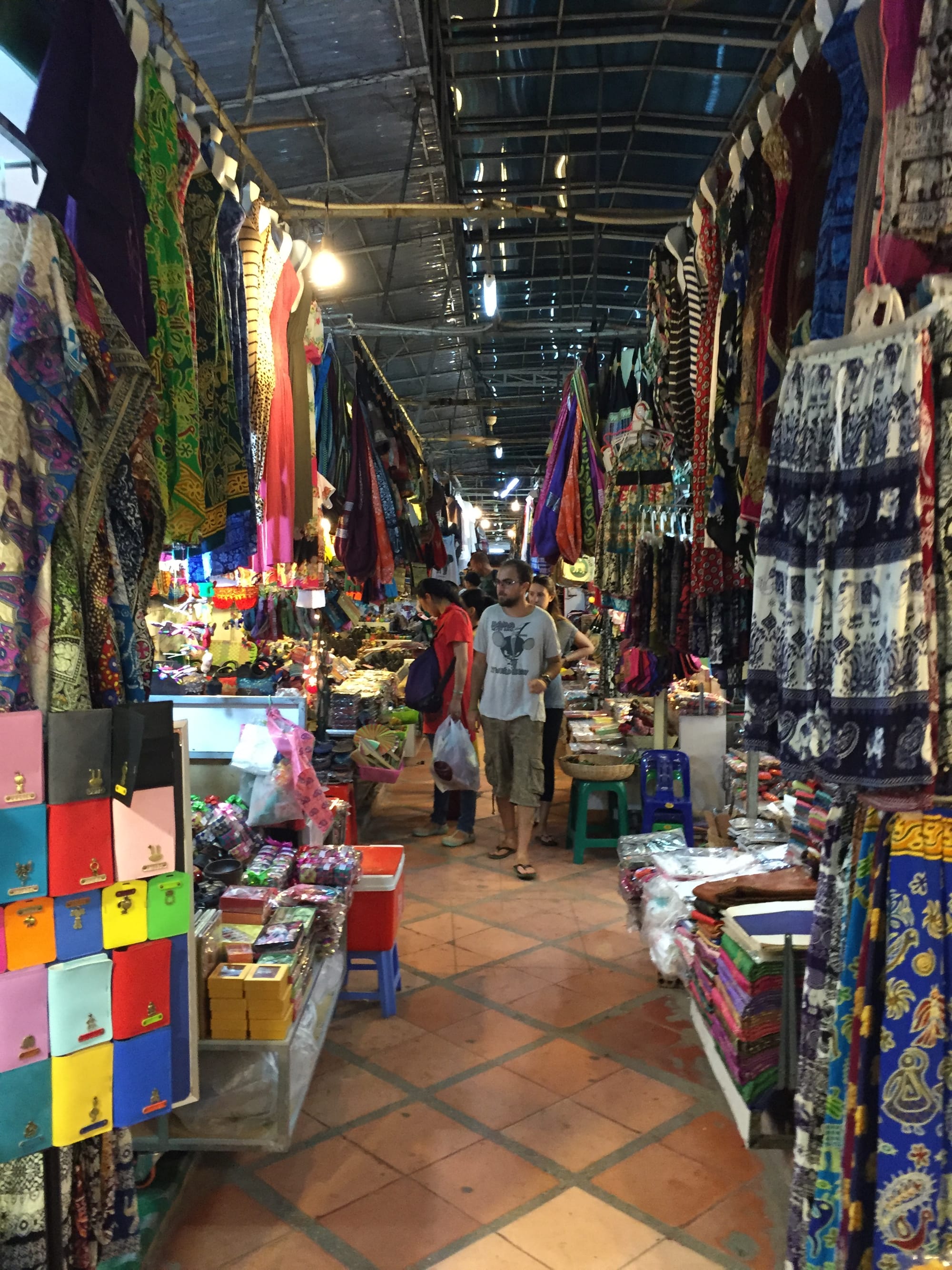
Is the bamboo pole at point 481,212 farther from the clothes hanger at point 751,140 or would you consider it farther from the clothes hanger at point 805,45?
the clothes hanger at point 805,45

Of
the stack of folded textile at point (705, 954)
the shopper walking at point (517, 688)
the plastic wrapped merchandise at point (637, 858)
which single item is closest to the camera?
the stack of folded textile at point (705, 954)

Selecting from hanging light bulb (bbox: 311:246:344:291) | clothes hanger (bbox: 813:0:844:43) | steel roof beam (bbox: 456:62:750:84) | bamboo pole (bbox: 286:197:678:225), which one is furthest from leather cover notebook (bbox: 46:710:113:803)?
steel roof beam (bbox: 456:62:750:84)

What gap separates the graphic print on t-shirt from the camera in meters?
4.92

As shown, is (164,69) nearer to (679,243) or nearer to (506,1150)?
(679,243)

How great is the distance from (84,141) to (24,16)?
1.04 ft

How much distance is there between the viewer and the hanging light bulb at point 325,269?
3390mm

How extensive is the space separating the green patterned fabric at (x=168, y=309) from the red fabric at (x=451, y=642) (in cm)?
358

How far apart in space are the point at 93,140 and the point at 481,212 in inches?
111

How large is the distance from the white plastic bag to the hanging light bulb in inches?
104

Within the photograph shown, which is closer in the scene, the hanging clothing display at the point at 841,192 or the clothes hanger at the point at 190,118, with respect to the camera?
the hanging clothing display at the point at 841,192

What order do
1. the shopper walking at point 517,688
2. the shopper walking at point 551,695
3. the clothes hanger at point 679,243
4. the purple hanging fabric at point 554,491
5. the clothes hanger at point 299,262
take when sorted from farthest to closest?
the shopper walking at point 551,695, the shopper walking at point 517,688, the purple hanging fabric at point 554,491, the clothes hanger at point 299,262, the clothes hanger at point 679,243

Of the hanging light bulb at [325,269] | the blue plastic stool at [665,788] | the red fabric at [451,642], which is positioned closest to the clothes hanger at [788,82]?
the hanging light bulb at [325,269]

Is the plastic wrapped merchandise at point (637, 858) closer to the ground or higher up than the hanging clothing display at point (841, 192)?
closer to the ground

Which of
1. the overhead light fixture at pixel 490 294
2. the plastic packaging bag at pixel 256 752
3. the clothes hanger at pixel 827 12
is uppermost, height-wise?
the overhead light fixture at pixel 490 294
